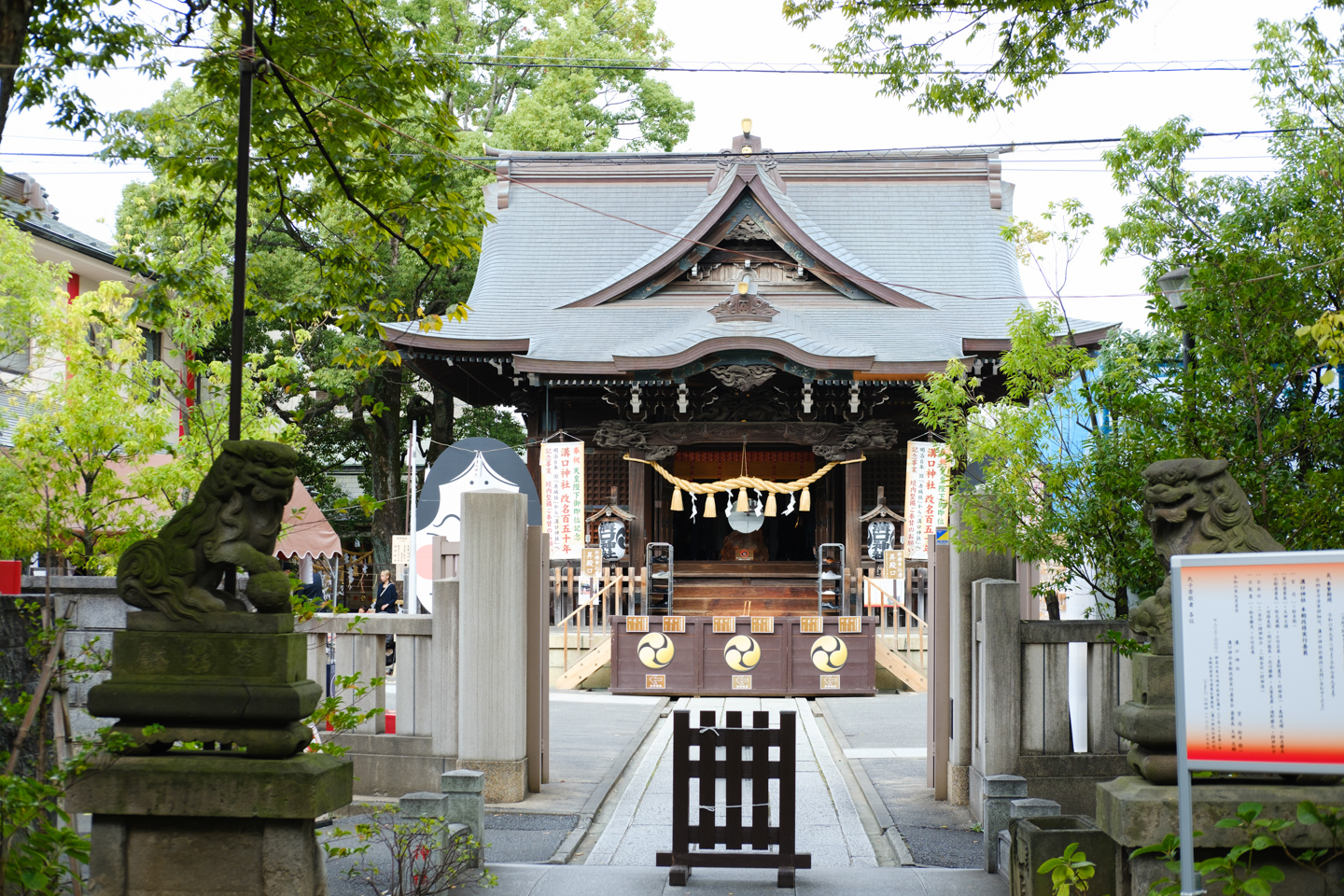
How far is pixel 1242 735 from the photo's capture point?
3.61 m

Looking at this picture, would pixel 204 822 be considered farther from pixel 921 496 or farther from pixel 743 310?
pixel 743 310

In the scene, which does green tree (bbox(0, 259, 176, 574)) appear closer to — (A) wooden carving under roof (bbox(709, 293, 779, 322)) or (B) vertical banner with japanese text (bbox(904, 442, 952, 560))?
(A) wooden carving under roof (bbox(709, 293, 779, 322))

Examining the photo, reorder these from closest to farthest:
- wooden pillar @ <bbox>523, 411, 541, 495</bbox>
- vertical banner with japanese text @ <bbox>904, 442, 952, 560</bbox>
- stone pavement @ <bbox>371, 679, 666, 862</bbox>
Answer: stone pavement @ <bbox>371, 679, 666, 862</bbox>, vertical banner with japanese text @ <bbox>904, 442, 952, 560</bbox>, wooden pillar @ <bbox>523, 411, 541, 495</bbox>

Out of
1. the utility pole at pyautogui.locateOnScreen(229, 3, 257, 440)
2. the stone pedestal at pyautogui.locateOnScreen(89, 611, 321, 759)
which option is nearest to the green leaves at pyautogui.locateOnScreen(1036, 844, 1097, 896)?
the stone pedestal at pyautogui.locateOnScreen(89, 611, 321, 759)

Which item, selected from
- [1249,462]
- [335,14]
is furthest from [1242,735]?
[335,14]

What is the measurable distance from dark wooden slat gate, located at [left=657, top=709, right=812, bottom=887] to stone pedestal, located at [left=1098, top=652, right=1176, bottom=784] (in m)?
1.70

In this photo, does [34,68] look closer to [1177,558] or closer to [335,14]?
[335,14]

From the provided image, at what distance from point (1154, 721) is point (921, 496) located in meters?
12.5

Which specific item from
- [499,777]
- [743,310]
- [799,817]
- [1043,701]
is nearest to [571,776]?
[499,777]

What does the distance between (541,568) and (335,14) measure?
4053 millimetres

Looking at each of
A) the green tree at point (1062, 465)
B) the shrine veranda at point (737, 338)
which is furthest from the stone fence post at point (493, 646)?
the shrine veranda at point (737, 338)

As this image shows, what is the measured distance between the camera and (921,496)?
1653 centimetres

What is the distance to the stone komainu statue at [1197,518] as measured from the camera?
4.28 meters

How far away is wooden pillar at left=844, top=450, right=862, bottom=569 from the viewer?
1761 centimetres
